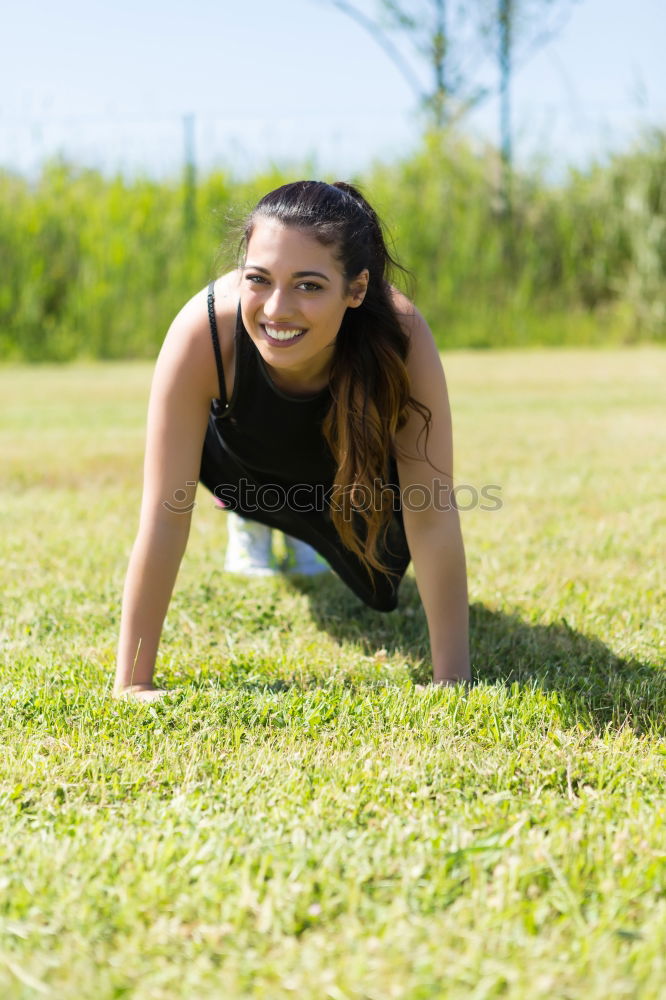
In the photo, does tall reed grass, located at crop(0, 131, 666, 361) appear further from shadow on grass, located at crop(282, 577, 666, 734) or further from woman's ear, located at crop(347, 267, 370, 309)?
woman's ear, located at crop(347, 267, 370, 309)

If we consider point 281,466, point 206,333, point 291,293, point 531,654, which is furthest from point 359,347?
point 531,654

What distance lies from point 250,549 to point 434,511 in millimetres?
1121

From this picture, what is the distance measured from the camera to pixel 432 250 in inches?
479

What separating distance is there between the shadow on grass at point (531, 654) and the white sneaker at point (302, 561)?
5.7 inches

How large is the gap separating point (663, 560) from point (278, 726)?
1.91 meters

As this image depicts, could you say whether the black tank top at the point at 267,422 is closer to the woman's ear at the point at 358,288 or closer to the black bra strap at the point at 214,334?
the black bra strap at the point at 214,334

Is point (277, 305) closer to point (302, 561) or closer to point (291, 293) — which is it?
point (291, 293)

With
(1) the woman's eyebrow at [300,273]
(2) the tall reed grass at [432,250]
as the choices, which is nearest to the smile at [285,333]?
(1) the woman's eyebrow at [300,273]

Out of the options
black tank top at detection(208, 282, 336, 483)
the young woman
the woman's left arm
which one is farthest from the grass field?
black tank top at detection(208, 282, 336, 483)

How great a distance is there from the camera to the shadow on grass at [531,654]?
238 centimetres

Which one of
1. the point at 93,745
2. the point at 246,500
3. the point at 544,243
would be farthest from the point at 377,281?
the point at 544,243

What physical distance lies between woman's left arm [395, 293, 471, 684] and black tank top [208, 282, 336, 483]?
0.25m

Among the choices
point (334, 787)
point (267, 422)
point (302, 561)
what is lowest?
point (334, 787)

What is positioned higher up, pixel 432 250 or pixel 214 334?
pixel 432 250
